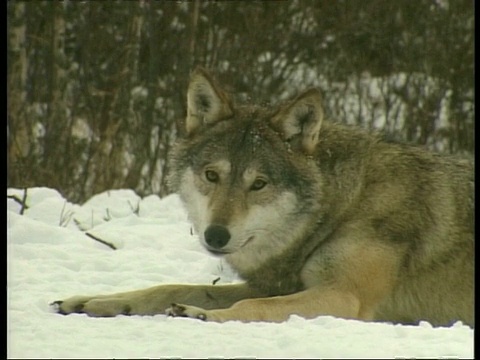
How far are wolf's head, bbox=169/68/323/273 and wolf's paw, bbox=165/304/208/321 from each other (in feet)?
1.27

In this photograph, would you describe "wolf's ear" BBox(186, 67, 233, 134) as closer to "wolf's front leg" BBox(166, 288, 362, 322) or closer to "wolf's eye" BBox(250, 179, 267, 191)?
"wolf's eye" BBox(250, 179, 267, 191)

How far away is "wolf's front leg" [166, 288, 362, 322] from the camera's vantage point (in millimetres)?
4251

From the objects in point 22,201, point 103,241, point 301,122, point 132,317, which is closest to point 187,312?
point 132,317

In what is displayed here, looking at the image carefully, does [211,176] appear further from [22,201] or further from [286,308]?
[22,201]

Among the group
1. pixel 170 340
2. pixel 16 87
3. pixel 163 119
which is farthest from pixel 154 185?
pixel 170 340

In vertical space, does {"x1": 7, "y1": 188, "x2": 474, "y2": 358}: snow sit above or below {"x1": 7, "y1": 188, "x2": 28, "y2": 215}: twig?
above

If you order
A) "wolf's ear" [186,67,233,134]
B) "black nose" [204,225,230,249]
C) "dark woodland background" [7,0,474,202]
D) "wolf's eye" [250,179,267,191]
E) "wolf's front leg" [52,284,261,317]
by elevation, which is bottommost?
"dark woodland background" [7,0,474,202]

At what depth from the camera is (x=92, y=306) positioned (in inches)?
183

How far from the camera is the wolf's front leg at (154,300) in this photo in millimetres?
4645

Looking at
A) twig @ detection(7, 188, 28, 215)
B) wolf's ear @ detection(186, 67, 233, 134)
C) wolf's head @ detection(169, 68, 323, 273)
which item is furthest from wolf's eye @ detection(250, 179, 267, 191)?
twig @ detection(7, 188, 28, 215)

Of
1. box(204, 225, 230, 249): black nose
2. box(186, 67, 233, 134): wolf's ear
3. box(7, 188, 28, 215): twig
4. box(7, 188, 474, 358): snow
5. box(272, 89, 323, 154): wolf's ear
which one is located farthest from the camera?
box(7, 188, 28, 215): twig

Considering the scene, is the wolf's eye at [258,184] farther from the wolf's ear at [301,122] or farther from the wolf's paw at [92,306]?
the wolf's paw at [92,306]

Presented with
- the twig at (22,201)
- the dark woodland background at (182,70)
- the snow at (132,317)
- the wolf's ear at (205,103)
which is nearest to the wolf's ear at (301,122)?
the wolf's ear at (205,103)

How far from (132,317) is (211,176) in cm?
82
